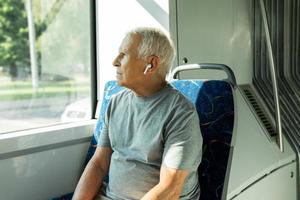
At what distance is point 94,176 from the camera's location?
1877 millimetres

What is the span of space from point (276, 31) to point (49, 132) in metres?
1.83

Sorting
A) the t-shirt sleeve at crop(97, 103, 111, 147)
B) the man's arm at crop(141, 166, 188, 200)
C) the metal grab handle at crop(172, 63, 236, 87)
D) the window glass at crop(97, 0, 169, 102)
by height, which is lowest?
the man's arm at crop(141, 166, 188, 200)

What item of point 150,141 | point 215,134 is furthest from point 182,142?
point 215,134

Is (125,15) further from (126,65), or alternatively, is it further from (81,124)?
(126,65)

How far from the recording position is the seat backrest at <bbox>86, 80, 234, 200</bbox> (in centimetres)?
174

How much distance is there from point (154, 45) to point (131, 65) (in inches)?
4.9

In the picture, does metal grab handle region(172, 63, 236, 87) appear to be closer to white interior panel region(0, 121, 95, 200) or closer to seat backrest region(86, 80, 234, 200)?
seat backrest region(86, 80, 234, 200)

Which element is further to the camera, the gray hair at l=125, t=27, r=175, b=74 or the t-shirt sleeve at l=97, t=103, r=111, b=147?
the t-shirt sleeve at l=97, t=103, r=111, b=147

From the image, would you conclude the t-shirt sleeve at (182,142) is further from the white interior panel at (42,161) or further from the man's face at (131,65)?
the white interior panel at (42,161)

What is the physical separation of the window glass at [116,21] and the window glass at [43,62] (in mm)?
92

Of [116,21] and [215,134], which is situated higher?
[116,21]

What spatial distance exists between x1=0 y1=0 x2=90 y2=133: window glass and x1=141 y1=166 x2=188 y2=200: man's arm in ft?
3.12

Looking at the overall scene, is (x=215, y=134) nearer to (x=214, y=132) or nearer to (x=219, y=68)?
(x=214, y=132)

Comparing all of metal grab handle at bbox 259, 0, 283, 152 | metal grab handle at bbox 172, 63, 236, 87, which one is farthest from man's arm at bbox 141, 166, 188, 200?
metal grab handle at bbox 259, 0, 283, 152
